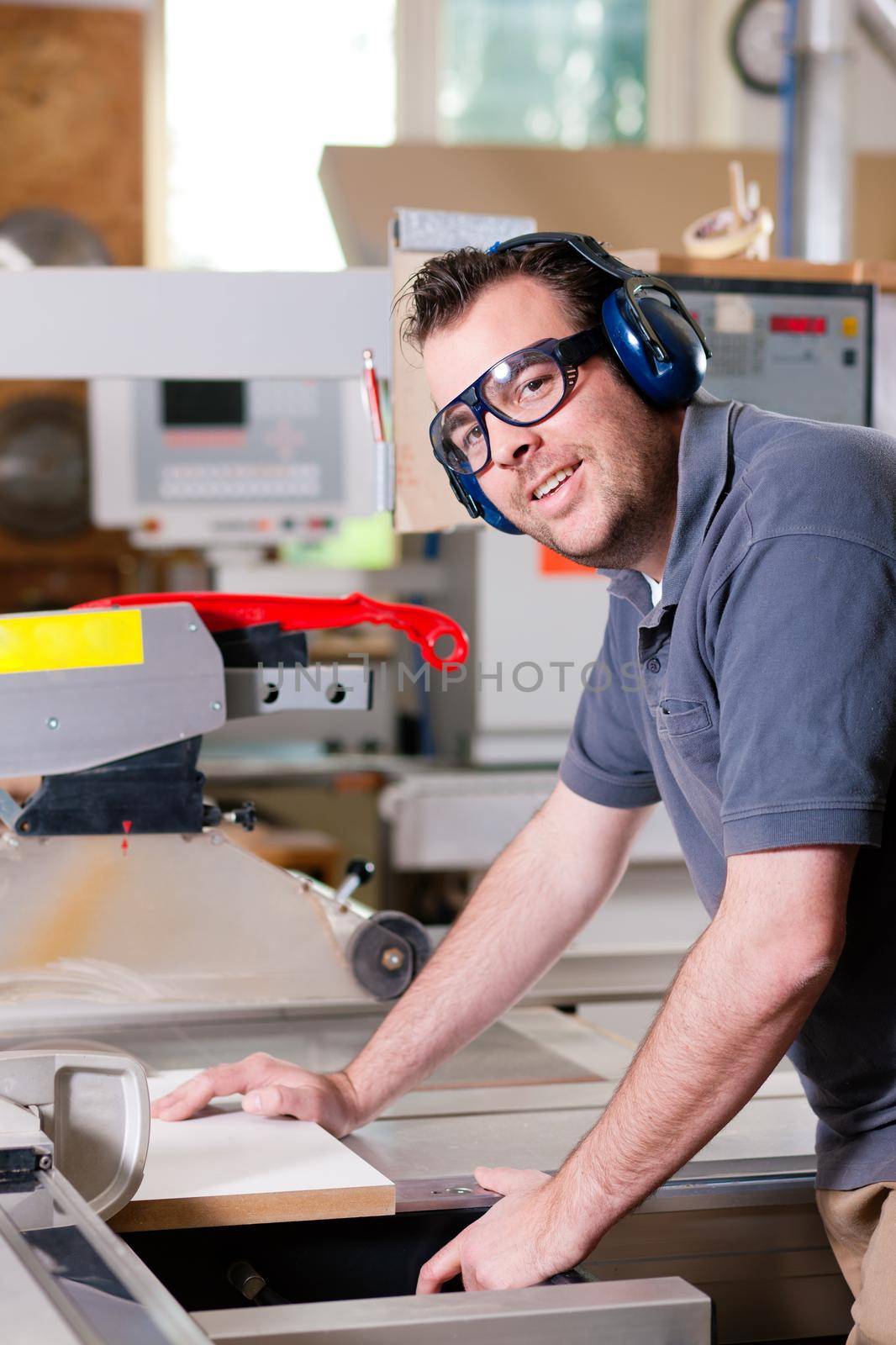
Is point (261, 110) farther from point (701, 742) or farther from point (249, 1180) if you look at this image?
point (249, 1180)

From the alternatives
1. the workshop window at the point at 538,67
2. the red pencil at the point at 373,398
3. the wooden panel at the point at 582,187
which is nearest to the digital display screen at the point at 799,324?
the red pencil at the point at 373,398

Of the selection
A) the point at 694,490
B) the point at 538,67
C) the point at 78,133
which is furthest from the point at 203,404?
the point at 694,490

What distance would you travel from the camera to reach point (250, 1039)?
153cm

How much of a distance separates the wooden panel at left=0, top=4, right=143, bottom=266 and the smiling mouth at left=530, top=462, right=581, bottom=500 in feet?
11.7

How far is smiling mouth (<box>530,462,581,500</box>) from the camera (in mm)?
1112

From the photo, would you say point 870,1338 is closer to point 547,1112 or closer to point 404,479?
point 547,1112

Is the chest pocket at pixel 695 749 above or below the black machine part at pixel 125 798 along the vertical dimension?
above

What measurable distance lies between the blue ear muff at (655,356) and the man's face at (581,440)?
2 centimetres

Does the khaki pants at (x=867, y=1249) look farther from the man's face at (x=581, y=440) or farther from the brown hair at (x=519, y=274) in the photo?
the brown hair at (x=519, y=274)

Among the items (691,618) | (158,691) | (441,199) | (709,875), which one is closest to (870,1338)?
(709,875)

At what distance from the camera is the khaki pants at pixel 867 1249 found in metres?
0.98

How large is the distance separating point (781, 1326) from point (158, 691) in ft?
2.43

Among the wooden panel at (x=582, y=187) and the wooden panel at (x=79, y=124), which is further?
the wooden panel at (x=79, y=124)

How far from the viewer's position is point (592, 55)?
4.75m
